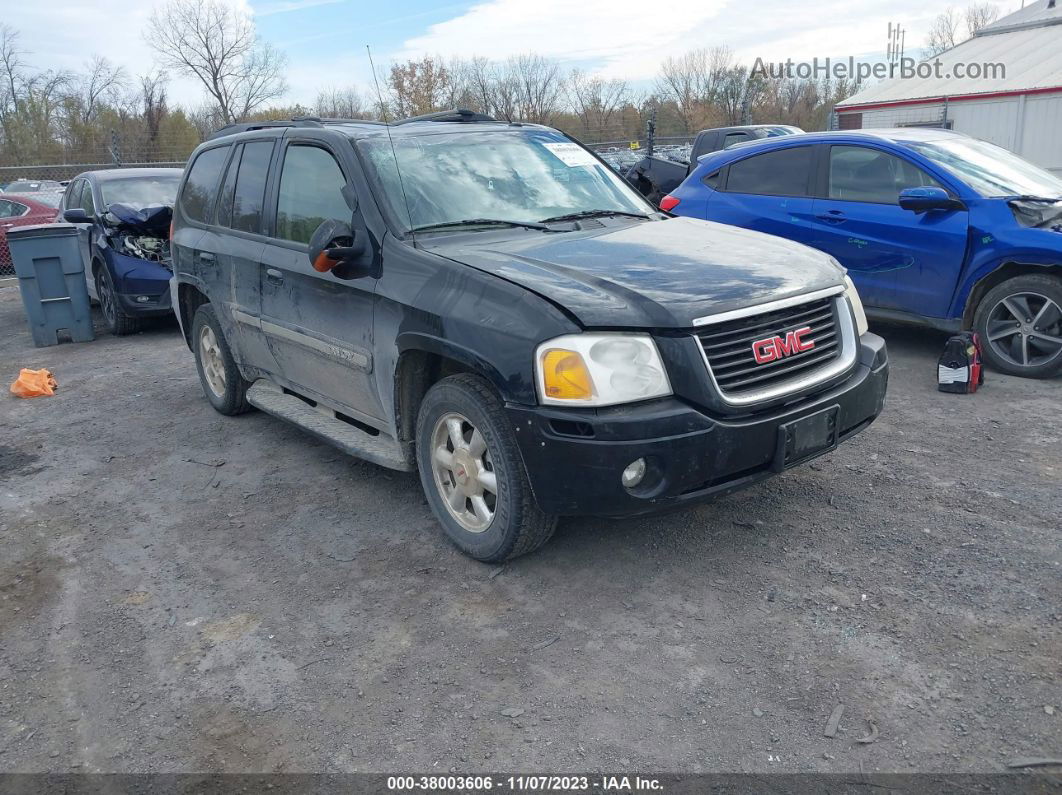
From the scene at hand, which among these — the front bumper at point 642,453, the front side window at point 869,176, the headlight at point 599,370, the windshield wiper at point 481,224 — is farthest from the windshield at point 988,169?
the headlight at point 599,370

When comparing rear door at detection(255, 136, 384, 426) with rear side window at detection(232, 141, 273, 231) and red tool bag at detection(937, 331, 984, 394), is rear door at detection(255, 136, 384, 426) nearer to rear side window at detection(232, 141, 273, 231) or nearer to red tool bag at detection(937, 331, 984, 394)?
rear side window at detection(232, 141, 273, 231)

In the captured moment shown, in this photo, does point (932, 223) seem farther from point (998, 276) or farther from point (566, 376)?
point (566, 376)

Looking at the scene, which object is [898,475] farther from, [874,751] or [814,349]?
[874,751]

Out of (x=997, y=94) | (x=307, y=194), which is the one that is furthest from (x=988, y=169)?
(x=997, y=94)

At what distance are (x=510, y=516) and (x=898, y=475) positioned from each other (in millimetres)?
2269

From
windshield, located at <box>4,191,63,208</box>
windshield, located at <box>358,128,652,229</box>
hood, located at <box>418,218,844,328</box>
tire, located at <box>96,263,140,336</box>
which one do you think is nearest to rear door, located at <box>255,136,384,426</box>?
windshield, located at <box>358,128,652,229</box>

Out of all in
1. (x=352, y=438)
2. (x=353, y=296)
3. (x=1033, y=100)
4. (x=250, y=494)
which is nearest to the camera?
(x=353, y=296)

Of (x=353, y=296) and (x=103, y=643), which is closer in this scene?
(x=103, y=643)

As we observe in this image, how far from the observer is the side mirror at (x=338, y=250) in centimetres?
392

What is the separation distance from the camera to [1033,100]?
1948cm

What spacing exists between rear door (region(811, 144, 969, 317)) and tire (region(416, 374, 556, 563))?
4.18 meters

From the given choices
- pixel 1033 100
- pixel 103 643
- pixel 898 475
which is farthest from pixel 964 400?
pixel 1033 100

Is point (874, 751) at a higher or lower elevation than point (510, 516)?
lower

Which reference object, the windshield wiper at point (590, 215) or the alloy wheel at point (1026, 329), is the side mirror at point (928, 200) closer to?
the alloy wheel at point (1026, 329)
